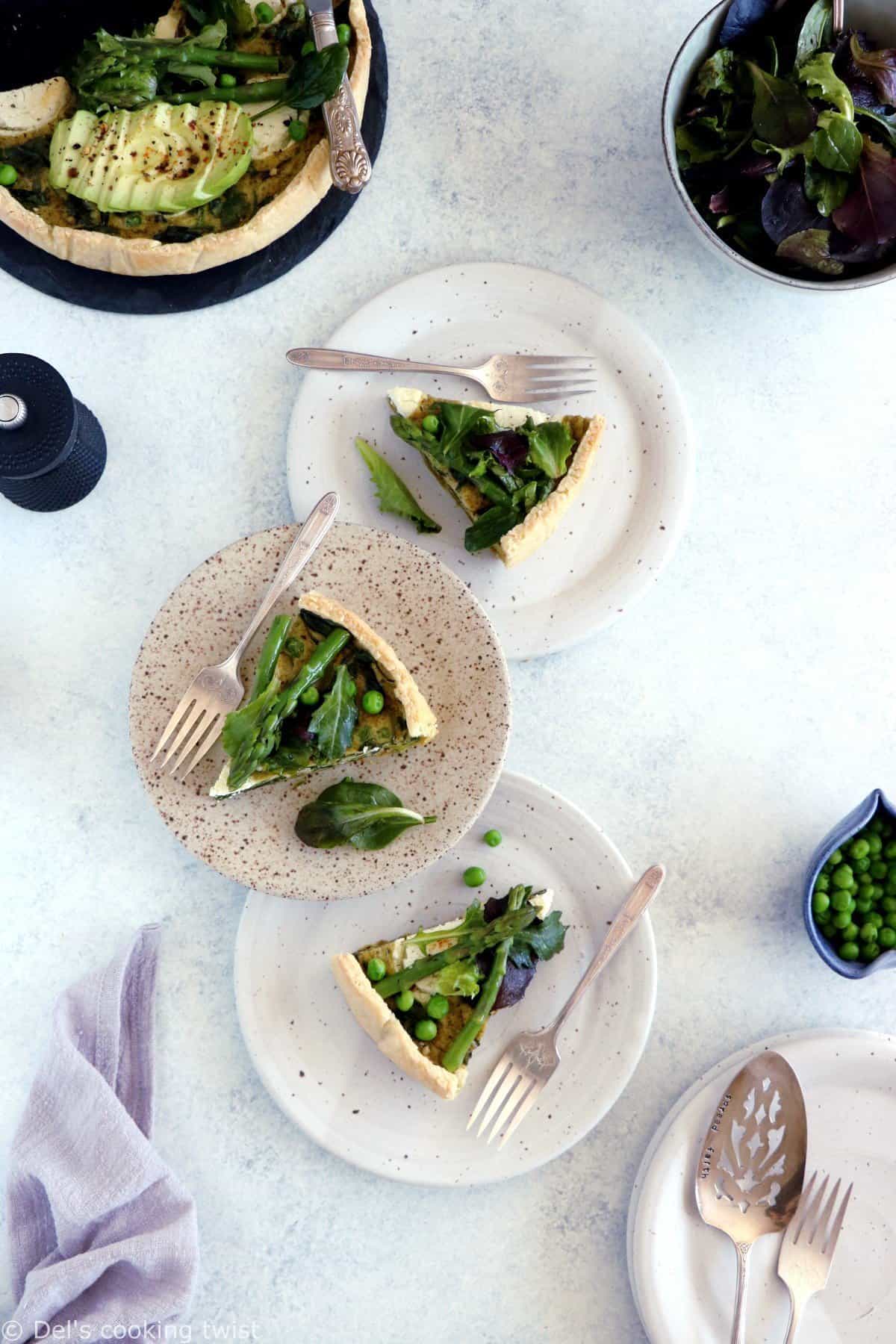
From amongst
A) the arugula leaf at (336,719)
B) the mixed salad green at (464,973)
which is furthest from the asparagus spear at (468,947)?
the arugula leaf at (336,719)

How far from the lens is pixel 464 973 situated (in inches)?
102

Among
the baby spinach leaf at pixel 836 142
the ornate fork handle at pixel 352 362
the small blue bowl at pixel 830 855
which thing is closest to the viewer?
the baby spinach leaf at pixel 836 142

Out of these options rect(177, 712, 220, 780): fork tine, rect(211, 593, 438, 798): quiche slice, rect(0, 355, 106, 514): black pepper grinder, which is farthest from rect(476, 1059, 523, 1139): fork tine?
rect(0, 355, 106, 514): black pepper grinder

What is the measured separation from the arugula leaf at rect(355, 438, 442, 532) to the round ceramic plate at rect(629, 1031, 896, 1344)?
5.08 feet

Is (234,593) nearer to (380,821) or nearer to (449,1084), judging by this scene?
(380,821)

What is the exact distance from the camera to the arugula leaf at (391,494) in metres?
2.72

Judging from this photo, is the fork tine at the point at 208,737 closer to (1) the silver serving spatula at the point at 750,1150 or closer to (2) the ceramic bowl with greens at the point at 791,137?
(1) the silver serving spatula at the point at 750,1150

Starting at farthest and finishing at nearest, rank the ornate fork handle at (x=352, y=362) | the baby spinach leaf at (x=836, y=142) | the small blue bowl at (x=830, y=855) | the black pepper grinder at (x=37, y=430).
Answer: the ornate fork handle at (x=352, y=362) < the small blue bowl at (x=830, y=855) < the black pepper grinder at (x=37, y=430) < the baby spinach leaf at (x=836, y=142)

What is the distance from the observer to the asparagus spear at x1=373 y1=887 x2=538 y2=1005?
102 inches

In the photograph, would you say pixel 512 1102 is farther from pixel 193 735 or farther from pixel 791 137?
pixel 791 137

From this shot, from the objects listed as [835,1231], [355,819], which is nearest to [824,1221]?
[835,1231]

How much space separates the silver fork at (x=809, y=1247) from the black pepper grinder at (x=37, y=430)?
255cm

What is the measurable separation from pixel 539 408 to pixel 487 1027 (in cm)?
159

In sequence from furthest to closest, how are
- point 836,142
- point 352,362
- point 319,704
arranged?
point 352,362 → point 319,704 → point 836,142
